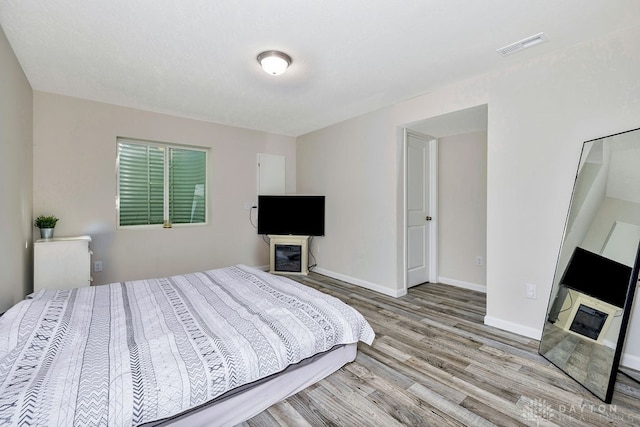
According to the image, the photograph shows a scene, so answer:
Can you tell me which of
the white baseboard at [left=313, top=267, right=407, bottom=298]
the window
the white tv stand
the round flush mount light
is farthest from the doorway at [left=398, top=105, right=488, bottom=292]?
the window

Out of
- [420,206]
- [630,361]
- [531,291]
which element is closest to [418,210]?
[420,206]

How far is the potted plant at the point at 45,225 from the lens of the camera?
3.10 metres

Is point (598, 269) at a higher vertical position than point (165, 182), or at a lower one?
lower

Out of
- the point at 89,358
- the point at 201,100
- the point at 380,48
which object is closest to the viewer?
the point at 89,358

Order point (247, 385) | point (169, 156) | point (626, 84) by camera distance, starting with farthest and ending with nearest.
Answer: point (169, 156) → point (626, 84) → point (247, 385)

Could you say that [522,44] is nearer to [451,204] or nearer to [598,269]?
[598,269]

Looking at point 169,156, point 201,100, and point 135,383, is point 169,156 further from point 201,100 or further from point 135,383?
point 135,383

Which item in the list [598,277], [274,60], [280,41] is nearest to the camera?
[598,277]

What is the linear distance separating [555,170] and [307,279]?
129 inches

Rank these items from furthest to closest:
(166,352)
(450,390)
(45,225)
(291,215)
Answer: (291,215) < (45,225) < (450,390) < (166,352)

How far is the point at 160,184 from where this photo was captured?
4.18 meters

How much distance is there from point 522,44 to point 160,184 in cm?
437

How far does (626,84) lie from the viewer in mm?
2115

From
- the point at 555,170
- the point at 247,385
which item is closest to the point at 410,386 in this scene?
the point at 247,385
